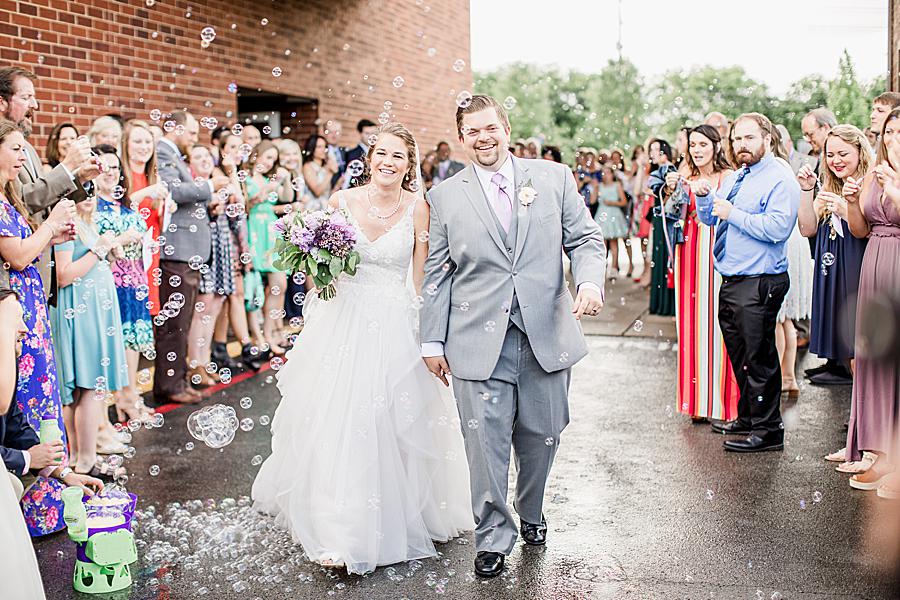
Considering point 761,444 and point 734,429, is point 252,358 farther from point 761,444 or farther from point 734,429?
point 761,444

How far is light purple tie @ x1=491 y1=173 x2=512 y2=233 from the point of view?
433cm

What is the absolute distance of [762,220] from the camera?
5.91m

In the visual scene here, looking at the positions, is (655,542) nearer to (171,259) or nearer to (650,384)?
(650,384)

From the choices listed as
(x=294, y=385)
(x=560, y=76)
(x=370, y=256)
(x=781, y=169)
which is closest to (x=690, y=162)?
(x=781, y=169)

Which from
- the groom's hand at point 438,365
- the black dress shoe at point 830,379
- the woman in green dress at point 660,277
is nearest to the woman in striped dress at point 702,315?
the black dress shoe at point 830,379

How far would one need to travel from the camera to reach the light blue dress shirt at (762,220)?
19.4 ft

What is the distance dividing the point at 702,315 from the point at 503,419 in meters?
2.97

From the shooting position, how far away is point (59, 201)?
5.25 meters

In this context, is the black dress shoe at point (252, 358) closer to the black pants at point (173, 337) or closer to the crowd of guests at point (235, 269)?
the crowd of guests at point (235, 269)

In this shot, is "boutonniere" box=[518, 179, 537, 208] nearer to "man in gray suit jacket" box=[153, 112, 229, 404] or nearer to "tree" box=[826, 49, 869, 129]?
"man in gray suit jacket" box=[153, 112, 229, 404]

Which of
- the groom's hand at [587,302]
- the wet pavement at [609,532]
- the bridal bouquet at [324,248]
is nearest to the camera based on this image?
the groom's hand at [587,302]

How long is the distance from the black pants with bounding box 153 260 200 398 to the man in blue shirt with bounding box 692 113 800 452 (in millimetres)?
4223

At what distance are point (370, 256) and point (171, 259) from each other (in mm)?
3528

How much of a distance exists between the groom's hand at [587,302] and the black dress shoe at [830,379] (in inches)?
203
